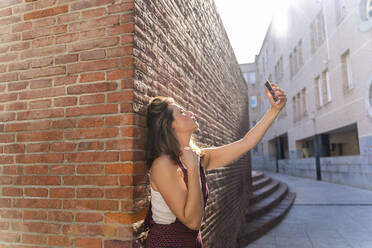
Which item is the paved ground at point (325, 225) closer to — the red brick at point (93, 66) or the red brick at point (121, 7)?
the red brick at point (93, 66)

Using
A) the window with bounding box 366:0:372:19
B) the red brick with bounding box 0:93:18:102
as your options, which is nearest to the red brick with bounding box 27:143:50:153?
the red brick with bounding box 0:93:18:102

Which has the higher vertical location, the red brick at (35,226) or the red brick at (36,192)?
the red brick at (36,192)

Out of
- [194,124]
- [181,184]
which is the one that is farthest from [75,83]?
[181,184]

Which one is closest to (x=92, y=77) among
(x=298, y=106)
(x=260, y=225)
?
(x=260, y=225)

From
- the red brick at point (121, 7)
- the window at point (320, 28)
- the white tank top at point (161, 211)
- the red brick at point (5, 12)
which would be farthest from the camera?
the window at point (320, 28)

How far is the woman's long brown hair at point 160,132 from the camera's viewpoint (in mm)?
2041

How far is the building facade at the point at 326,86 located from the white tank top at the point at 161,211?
12.2 meters

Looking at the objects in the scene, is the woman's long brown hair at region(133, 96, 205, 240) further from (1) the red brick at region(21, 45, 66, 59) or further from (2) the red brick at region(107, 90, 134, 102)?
(1) the red brick at region(21, 45, 66, 59)

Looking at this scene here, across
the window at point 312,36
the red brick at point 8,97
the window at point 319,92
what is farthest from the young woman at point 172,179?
the window at point 312,36

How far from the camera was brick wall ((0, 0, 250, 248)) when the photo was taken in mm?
2115

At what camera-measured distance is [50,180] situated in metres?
2.27

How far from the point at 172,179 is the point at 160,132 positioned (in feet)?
1.44

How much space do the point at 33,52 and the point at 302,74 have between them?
2114 centimetres

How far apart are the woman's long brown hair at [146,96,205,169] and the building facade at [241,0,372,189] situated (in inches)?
473
